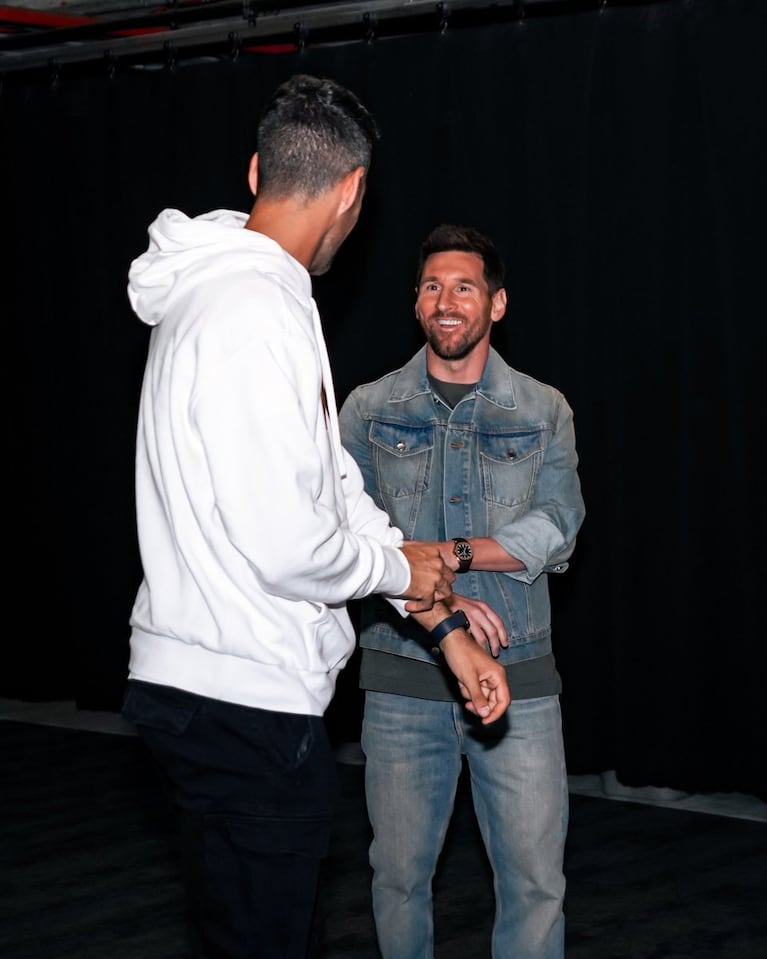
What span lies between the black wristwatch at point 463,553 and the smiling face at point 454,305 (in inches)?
15.7

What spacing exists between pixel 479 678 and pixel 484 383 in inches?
31.6

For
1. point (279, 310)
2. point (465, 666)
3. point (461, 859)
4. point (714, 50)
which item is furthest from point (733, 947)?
point (714, 50)

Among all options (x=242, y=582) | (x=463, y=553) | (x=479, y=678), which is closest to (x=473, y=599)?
(x=463, y=553)

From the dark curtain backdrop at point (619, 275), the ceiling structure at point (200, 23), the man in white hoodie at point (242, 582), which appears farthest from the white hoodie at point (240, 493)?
the ceiling structure at point (200, 23)

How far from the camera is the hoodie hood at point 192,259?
1726mm

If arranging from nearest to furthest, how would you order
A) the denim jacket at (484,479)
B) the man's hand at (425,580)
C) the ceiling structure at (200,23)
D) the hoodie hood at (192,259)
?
the hoodie hood at (192,259)
the man's hand at (425,580)
the denim jacket at (484,479)
the ceiling structure at (200,23)

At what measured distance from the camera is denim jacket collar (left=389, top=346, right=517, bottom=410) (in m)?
2.62

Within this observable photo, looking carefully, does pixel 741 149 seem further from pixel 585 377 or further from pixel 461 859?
pixel 461 859

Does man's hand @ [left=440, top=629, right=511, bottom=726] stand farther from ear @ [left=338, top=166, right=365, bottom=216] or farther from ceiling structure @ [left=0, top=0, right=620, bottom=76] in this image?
ceiling structure @ [left=0, top=0, right=620, bottom=76]

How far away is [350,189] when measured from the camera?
1.83 m

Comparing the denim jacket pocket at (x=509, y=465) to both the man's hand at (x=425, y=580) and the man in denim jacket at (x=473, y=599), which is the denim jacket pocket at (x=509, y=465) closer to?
the man in denim jacket at (x=473, y=599)

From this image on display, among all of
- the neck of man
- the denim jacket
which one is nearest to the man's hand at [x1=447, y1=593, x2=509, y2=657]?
the denim jacket

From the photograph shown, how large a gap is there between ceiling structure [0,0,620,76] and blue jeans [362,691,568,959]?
8.73ft

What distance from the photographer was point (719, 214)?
411 centimetres
